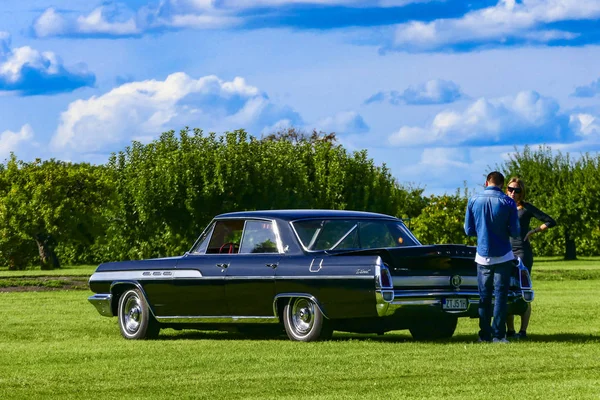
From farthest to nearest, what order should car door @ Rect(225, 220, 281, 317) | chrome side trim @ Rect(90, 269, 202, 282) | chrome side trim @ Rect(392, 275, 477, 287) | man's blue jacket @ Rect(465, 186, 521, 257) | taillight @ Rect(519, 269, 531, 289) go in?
chrome side trim @ Rect(90, 269, 202, 282) → taillight @ Rect(519, 269, 531, 289) → car door @ Rect(225, 220, 281, 317) → man's blue jacket @ Rect(465, 186, 521, 257) → chrome side trim @ Rect(392, 275, 477, 287)

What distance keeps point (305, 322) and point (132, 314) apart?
3011 millimetres

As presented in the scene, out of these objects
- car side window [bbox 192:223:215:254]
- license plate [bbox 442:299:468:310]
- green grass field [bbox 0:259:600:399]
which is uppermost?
car side window [bbox 192:223:215:254]

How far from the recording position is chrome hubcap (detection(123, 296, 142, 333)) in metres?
16.8

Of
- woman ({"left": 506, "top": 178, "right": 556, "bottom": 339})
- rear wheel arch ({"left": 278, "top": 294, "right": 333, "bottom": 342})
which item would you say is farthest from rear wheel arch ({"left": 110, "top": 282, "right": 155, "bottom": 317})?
woman ({"left": 506, "top": 178, "right": 556, "bottom": 339})

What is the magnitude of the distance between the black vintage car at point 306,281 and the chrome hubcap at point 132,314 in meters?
0.01

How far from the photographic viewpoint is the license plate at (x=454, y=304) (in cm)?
1454

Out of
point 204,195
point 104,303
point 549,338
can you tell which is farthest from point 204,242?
point 204,195

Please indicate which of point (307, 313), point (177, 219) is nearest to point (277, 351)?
point (307, 313)

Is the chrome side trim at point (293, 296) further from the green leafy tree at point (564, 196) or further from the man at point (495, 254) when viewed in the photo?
the green leafy tree at point (564, 196)

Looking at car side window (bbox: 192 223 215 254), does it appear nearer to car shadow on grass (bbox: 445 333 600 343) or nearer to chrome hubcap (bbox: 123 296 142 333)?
chrome hubcap (bbox: 123 296 142 333)

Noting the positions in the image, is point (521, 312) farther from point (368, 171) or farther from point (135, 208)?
point (368, 171)

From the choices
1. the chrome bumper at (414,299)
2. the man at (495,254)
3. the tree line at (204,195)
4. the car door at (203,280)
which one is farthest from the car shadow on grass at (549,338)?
the tree line at (204,195)

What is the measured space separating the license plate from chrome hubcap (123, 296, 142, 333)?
4413 mm

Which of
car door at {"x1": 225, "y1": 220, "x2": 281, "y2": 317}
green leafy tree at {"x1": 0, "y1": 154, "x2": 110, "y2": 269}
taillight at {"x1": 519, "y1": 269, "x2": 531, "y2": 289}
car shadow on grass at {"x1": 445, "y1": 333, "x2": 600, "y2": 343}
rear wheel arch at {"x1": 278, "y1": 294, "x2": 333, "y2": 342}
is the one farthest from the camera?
green leafy tree at {"x1": 0, "y1": 154, "x2": 110, "y2": 269}
